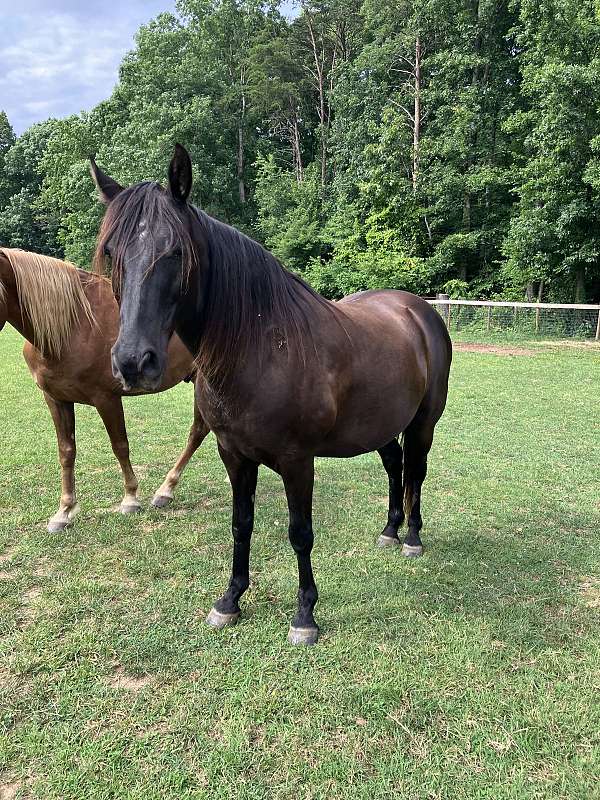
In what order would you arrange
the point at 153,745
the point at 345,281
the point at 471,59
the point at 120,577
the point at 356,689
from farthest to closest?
1. the point at 345,281
2. the point at 471,59
3. the point at 120,577
4. the point at 356,689
5. the point at 153,745

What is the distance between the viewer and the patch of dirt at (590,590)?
112 inches

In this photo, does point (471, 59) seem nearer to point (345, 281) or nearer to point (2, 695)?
point (345, 281)

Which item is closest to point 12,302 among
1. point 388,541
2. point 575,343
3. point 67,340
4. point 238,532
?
point 67,340

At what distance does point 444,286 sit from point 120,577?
19477 mm

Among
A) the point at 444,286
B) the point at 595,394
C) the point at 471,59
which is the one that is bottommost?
the point at 595,394

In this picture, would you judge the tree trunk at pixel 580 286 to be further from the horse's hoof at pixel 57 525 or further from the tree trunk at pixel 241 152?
the tree trunk at pixel 241 152

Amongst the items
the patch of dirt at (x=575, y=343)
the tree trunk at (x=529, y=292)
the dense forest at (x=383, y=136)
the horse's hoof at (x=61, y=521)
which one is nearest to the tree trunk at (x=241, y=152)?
the dense forest at (x=383, y=136)

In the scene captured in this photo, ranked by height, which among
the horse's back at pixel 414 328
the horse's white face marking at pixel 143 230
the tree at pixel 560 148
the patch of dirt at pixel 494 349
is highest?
the tree at pixel 560 148

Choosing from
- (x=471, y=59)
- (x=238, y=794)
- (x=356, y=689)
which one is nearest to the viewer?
(x=238, y=794)

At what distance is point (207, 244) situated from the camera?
6.63 ft

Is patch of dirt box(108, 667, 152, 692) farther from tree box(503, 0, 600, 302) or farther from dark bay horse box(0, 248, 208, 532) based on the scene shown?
tree box(503, 0, 600, 302)

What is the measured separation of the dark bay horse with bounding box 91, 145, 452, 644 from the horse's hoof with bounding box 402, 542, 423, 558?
94cm

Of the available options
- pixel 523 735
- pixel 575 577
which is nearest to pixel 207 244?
pixel 523 735

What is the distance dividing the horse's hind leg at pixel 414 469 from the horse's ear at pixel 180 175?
2.08m
